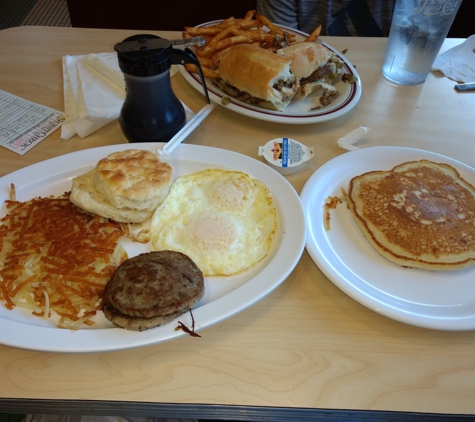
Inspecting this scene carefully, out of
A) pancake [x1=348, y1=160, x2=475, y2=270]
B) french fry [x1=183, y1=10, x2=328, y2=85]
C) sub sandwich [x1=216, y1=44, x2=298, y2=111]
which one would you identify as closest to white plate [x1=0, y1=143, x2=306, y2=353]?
pancake [x1=348, y1=160, x2=475, y2=270]

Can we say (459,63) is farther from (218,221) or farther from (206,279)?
(206,279)

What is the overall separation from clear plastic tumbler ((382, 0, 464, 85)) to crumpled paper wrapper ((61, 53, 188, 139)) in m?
1.26

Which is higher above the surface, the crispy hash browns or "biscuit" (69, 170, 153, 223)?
"biscuit" (69, 170, 153, 223)

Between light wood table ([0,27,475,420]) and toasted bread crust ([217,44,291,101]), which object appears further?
toasted bread crust ([217,44,291,101])

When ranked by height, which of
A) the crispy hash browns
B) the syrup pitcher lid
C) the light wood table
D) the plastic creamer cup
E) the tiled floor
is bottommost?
the tiled floor

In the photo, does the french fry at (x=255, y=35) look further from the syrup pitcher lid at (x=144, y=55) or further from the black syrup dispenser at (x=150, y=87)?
the syrup pitcher lid at (x=144, y=55)

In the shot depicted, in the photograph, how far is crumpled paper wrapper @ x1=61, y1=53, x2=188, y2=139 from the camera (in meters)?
1.77

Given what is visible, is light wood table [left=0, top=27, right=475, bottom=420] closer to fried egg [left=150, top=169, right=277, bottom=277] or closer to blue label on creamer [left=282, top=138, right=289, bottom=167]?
fried egg [left=150, top=169, right=277, bottom=277]

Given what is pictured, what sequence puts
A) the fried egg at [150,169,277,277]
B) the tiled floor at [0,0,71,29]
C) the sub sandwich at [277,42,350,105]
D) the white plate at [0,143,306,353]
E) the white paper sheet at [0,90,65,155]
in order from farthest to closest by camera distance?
the tiled floor at [0,0,71,29]
the sub sandwich at [277,42,350,105]
the white paper sheet at [0,90,65,155]
the fried egg at [150,169,277,277]
the white plate at [0,143,306,353]

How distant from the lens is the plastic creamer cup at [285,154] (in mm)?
1605

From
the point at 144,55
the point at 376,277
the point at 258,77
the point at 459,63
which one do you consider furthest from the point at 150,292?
the point at 459,63

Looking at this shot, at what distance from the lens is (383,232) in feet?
4.38

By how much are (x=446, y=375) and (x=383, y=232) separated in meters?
0.48

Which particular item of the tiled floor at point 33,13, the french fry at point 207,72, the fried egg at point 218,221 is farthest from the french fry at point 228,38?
the tiled floor at point 33,13
